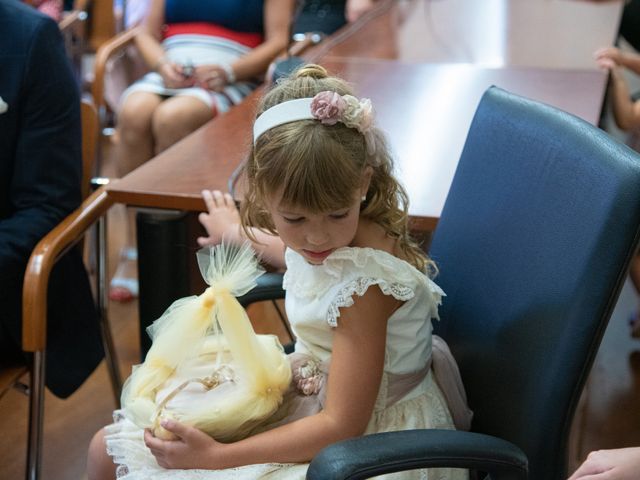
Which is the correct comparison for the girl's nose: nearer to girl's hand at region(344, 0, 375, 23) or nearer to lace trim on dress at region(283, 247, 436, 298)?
lace trim on dress at region(283, 247, 436, 298)

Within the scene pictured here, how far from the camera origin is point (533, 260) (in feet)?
3.73

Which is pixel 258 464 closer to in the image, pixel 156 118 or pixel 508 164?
pixel 508 164

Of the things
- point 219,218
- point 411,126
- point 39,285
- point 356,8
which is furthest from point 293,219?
point 356,8

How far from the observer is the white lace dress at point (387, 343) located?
3.78 feet

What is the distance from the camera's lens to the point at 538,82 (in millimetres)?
2336

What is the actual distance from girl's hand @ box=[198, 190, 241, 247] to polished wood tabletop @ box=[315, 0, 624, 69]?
1222mm

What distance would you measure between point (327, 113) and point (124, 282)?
6.31ft

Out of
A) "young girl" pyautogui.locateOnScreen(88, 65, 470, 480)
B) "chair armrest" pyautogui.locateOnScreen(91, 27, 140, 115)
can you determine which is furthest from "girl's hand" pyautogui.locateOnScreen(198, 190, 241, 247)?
"chair armrest" pyautogui.locateOnScreen(91, 27, 140, 115)

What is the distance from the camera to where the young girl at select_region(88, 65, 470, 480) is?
1117mm

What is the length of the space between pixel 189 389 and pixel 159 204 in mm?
459

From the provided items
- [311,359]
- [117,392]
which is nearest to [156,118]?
[117,392]

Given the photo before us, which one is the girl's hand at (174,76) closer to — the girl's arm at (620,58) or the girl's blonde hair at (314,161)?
the girl's arm at (620,58)

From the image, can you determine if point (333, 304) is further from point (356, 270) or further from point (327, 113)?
point (327, 113)

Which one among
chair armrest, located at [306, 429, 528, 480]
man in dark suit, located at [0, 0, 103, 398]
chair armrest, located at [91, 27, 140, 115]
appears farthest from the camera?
chair armrest, located at [91, 27, 140, 115]
